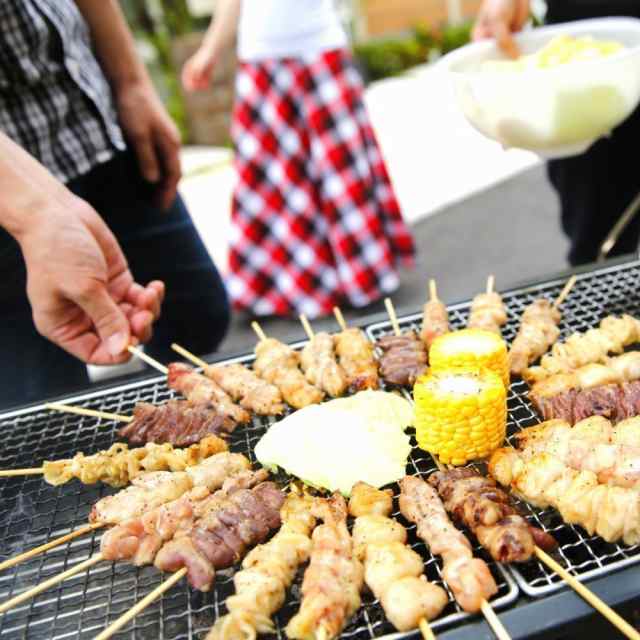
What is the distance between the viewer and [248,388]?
298cm

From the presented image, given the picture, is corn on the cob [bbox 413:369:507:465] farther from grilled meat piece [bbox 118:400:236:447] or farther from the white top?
the white top

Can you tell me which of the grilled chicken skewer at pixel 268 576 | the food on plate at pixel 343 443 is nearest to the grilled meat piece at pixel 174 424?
the food on plate at pixel 343 443

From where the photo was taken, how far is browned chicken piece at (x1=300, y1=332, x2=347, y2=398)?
2.91 m

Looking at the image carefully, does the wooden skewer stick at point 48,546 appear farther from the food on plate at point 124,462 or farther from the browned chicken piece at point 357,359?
the browned chicken piece at point 357,359

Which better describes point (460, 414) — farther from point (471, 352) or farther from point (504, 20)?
point (504, 20)

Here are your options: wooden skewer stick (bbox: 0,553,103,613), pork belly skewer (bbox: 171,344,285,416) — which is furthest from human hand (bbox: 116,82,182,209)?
wooden skewer stick (bbox: 0,553,103,613)

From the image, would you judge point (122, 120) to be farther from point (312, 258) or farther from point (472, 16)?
point (472, 16)

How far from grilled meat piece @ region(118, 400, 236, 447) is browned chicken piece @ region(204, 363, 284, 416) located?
0.46 ft

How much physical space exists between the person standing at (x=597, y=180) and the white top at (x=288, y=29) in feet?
6.08

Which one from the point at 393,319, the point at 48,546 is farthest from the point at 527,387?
the point at 48,546

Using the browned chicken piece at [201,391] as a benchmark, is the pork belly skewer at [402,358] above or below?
below

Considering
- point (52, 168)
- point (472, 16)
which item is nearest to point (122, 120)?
point (52, 168)

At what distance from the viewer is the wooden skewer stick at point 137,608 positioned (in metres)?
1.92

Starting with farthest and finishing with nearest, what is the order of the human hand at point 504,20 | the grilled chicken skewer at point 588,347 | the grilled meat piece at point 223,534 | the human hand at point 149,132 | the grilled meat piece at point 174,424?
the human hand at point 149,132
the human hand at point 504,20
the grilled chicken skewer at point 588,347
the grilled meat piece at point 174,424
the grilled meat piece at point 223,534
